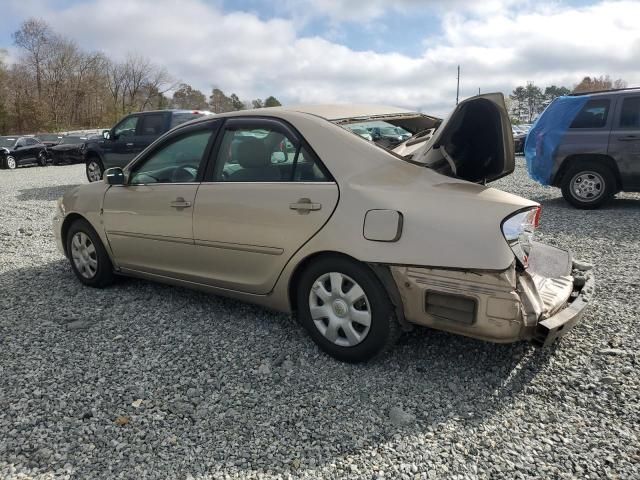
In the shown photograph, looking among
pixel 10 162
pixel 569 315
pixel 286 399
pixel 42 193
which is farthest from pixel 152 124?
pixel 10 162

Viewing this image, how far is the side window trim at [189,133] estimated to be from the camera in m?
3.68

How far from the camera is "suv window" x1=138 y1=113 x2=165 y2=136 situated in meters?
10.9

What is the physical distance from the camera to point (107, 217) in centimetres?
434

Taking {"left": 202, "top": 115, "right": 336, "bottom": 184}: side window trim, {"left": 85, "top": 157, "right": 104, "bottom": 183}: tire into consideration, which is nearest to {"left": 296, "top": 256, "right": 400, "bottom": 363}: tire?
{"left": 202, "top": 115, "right": 336, "bottom": 184}: side window trim

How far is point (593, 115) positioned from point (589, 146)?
501 millimetres

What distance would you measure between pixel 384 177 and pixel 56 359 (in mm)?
2434

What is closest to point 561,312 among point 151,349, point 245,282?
point 245,282

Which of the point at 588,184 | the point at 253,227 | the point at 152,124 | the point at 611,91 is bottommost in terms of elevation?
the point at 588,184

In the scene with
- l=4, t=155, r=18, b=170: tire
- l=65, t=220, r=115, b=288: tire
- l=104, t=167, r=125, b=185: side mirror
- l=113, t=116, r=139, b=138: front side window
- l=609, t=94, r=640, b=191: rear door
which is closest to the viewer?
l=104, t=167, r=125, b=185: side mirror

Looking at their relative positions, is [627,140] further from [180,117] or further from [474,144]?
[180,117]

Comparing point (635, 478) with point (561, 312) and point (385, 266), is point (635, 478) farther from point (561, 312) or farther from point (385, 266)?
point (385, 266)

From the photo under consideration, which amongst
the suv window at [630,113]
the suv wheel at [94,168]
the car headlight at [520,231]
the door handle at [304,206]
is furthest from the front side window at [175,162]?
the suv wheel at [94,168]

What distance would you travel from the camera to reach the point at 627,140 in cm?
766

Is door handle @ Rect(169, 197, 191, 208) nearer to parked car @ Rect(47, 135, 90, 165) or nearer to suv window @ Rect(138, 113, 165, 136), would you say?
suv window @ Rect(138, 113, 165, 136)
